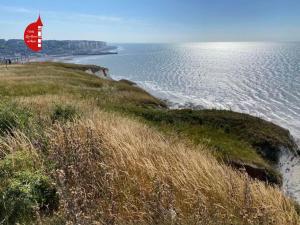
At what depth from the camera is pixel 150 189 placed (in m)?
6.19

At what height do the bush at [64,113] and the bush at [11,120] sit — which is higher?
the bush at [11,120]

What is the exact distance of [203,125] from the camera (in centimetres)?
2275

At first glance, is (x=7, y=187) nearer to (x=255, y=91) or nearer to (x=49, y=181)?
(x=49, y=181)

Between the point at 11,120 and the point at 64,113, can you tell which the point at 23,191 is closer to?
the point at 11,120

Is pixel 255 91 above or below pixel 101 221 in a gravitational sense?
below

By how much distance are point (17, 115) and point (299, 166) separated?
16.2 metres

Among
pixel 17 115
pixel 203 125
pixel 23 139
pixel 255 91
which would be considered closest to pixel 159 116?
pixel 203 125

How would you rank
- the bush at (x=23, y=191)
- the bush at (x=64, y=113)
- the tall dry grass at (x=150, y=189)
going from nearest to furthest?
the tall dry grass at (x=150, y=189), the bush at (x=23, y=191), the bush at (x=64, y=113)

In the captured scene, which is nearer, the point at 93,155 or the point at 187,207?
the point at 187,207

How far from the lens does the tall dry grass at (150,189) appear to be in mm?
4945

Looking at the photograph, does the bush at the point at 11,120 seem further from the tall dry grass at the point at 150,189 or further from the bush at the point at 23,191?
the bush at the point at 23,191


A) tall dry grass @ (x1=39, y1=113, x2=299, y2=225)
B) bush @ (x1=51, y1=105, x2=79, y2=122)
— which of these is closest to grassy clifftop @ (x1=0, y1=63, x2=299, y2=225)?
tall dry grass @ (x1=39, y1=113, x2=299, y2=225)

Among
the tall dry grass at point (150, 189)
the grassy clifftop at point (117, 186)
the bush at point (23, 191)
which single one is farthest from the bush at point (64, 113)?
the bush at point (23, 191)

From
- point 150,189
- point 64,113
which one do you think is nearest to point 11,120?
point 64,113
